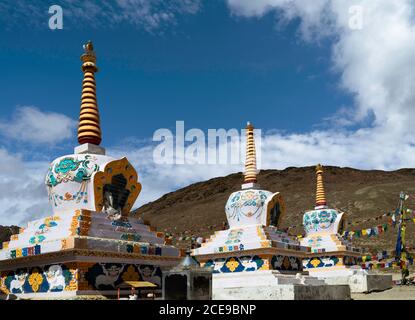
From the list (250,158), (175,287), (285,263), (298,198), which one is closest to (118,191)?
(175,287)

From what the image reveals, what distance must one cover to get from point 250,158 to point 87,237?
1187 cm

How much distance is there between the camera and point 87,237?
13992mm

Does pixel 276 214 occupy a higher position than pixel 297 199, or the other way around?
pixel 297 199

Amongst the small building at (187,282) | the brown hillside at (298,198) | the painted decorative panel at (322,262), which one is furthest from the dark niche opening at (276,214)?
the brown hillside at (298,198)

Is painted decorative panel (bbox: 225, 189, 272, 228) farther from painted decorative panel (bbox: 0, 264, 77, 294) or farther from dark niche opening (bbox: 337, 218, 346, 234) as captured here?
painted decorative panel (bbox: 0, 264, 77, 294)

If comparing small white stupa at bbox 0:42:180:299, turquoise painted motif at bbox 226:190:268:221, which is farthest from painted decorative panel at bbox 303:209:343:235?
small white stupa at bbox 0:42:180:299

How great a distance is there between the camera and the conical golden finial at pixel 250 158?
77.0 feet

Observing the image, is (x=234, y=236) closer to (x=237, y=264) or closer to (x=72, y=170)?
(x=237, y=264)

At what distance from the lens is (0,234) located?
156ft

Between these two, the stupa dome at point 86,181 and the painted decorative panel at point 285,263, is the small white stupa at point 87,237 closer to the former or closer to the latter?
the stupa dome at point 86,181

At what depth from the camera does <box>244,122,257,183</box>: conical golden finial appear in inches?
924

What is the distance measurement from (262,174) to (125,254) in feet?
398
